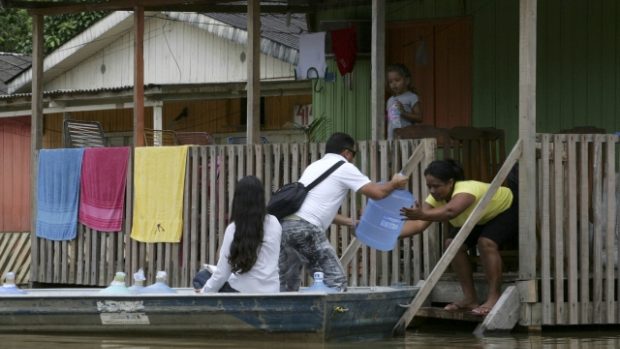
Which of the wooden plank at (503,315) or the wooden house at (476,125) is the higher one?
the wooden house at (476,125)

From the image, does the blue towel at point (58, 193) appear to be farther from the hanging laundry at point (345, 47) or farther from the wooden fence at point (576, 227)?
the wooden fence at point (576, 227)

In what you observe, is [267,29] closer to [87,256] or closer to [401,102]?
[87,256]

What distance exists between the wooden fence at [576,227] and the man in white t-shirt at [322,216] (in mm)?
1750

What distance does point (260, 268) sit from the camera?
11.3 m

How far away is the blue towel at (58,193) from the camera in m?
17.0

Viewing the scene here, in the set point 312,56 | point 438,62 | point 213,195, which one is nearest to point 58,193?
point 213,195

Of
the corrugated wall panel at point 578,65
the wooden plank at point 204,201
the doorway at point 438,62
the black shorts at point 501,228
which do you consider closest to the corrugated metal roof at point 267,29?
the doorway at point 438,62

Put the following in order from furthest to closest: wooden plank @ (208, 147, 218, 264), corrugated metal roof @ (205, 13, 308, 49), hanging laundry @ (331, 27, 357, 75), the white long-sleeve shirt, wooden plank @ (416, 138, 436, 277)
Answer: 1. corrugated metal roof @ (205, 13, 308, 49)
2. hanging laundry @ (331, 27, 357, 75)
3. wooden plank @ (208, 147, 218, 264)
4. wooden plank @ (416, 138, 436, 277)
5. the white long-sleeve shirt

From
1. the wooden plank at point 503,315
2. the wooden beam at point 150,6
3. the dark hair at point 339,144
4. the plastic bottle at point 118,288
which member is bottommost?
the wooden plank at point 503,315

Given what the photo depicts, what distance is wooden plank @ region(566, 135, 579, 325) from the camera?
41.2 feet

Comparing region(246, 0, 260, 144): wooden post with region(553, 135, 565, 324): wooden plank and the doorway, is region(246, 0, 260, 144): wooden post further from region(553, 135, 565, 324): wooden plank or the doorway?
region(553, 135, 565, 324): wooden plank

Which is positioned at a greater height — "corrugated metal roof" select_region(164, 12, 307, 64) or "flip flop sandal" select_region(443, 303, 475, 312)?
"corrugated metal roof" select_region(164, 12, 307, 64)

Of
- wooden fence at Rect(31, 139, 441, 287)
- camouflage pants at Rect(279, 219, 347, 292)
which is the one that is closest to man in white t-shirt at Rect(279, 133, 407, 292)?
camouflage pants at Rect(279, 219, 347, 292)

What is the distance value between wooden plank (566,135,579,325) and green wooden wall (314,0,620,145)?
289cm
